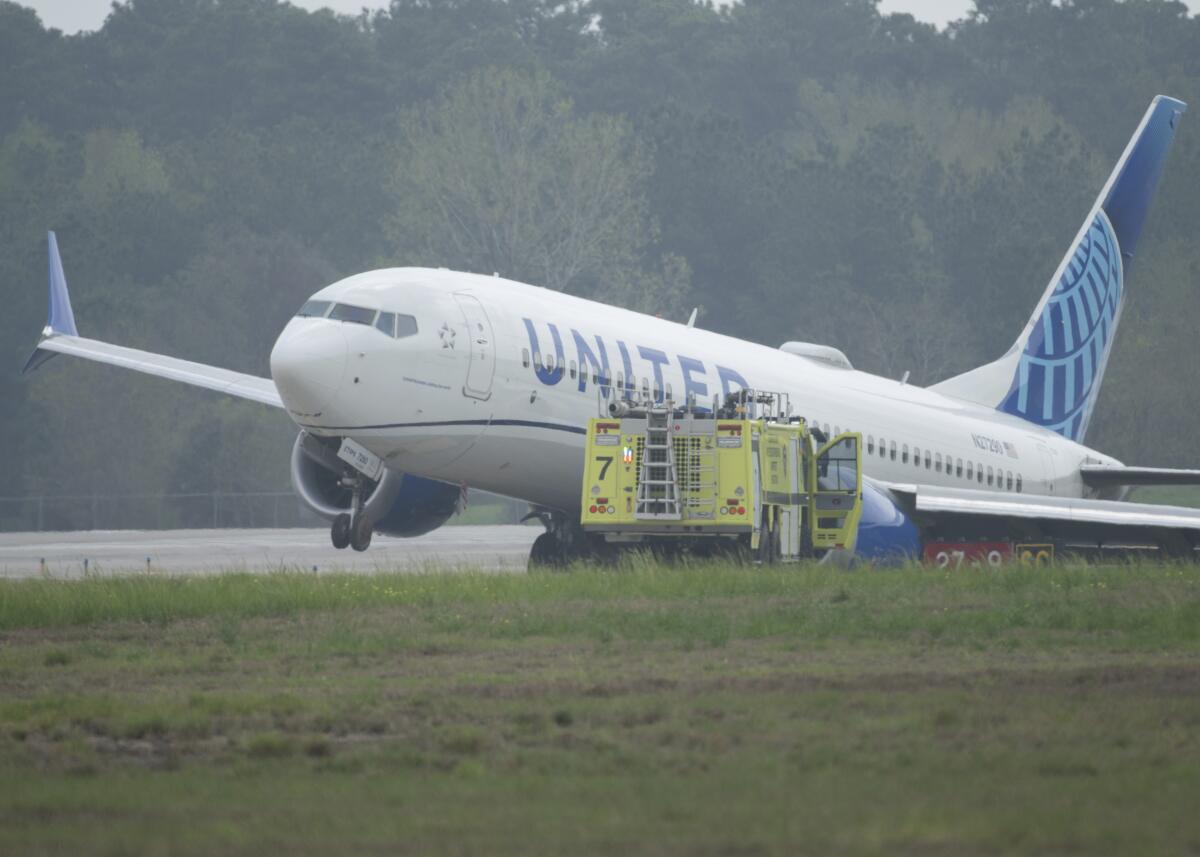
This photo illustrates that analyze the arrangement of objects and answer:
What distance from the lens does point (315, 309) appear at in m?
23.7

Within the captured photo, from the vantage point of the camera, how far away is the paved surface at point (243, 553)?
29.1 metres

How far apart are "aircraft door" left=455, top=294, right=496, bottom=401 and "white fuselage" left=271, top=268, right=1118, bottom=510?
2cm

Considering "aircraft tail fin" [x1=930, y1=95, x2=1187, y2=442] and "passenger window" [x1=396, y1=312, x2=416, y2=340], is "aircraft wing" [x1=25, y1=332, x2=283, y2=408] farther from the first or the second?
"aircraft tail fin" [x1=930, y1=95, x2=1187, y2=442]

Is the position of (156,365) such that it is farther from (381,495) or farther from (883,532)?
(883,532)

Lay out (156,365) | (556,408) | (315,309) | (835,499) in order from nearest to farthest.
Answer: (315,309) < (556,408) < (835,499) < (156,365)

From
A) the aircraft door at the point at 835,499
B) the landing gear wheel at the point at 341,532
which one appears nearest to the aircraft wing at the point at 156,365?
the landing gear wheel at the point at 341,532

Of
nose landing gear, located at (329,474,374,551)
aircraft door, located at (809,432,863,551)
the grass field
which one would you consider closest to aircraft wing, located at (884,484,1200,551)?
aircraft door, located at (809,432,863,551)

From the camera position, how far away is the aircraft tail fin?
1393 inches

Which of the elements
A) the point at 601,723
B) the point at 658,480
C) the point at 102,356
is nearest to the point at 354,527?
the point at 658,480

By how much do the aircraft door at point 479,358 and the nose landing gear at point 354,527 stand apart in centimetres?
215

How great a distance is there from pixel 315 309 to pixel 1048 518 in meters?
9.97

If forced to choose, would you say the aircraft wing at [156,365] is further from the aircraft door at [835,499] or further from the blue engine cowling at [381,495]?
the aircraft door at [835,499]

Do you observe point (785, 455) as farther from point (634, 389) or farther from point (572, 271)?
point (572, 271)

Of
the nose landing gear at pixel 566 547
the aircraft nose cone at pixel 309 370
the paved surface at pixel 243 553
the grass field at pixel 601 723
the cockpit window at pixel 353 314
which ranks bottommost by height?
the paved surface at pixel 243 553
